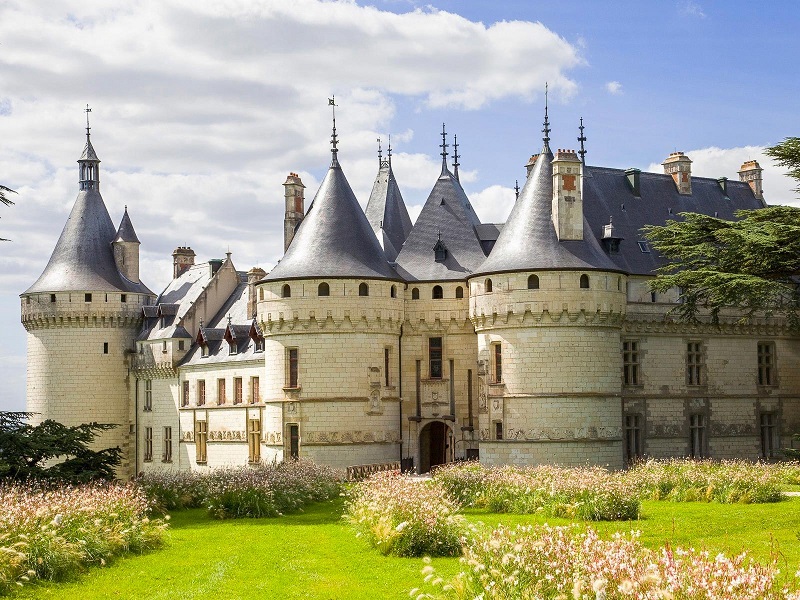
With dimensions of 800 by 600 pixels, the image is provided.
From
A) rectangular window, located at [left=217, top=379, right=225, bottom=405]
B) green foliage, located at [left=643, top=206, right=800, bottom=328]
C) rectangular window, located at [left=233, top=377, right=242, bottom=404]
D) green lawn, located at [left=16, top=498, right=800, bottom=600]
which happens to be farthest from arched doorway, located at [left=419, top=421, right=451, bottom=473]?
green lawn, located at [left=16, top=498, right=800, bottom=600]

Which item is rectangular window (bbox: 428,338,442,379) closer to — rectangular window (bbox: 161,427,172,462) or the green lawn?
the green lawn

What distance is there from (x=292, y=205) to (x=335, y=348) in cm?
1047

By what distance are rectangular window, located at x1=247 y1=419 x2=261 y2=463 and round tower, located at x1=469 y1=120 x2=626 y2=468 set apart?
11.3 meters

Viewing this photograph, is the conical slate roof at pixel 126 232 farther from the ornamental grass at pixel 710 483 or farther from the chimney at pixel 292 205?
the ornamental grass at pixel 710 483

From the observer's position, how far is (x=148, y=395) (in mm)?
52656

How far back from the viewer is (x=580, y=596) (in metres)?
11.0

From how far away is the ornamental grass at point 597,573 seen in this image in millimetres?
10164

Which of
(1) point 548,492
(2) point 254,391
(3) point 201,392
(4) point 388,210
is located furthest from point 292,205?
(1) point 548,492

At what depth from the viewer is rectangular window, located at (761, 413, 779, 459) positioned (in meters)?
42.8

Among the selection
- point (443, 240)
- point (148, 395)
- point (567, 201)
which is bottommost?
point (148, 395)

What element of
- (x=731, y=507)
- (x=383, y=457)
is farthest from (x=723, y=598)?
(x=383, y=457)

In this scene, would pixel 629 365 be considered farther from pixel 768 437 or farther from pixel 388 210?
pixel 388 210

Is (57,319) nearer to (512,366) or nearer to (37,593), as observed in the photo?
(512,366)

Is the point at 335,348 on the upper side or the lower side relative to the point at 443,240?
lower
